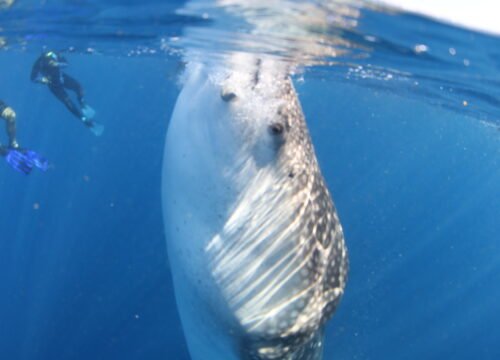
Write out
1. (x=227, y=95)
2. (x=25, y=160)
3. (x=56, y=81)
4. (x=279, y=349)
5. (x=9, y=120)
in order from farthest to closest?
(x=56, y=81) → (x=9, y=120) → (x=25, y=160) → (x=279, y=349) → (x=227, y=95)

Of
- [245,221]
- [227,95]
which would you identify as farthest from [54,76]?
[245,221]

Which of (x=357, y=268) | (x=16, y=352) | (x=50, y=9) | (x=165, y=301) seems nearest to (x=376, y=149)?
(x=357, y=268)

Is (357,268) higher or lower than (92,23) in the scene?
lower

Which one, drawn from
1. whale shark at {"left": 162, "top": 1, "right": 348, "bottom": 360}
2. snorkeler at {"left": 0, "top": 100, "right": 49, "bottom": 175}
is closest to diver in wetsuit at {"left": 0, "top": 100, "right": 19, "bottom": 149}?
snorkeler at {"left": 0, "top": 100, "right": 49, "bottom": 175}

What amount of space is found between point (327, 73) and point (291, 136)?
13.3 m

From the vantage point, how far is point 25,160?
9016 mm

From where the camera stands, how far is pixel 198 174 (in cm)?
323

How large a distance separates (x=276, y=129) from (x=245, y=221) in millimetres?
664

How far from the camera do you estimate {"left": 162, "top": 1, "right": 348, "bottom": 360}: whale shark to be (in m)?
3.15

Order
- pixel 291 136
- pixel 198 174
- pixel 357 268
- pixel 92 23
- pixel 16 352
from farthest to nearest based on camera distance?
pixel 357 268
pixel 16 352
pixel 92 23
pixel 291 136
pixel 198 174

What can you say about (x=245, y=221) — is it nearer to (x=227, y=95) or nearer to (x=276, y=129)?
(x=276, y=129)

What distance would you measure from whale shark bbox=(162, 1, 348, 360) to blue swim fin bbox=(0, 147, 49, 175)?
6.07 meters

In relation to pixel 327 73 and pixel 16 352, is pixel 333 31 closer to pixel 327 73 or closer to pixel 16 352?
pixel 327 73

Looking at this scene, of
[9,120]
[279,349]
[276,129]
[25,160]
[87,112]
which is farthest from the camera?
[87,112]
